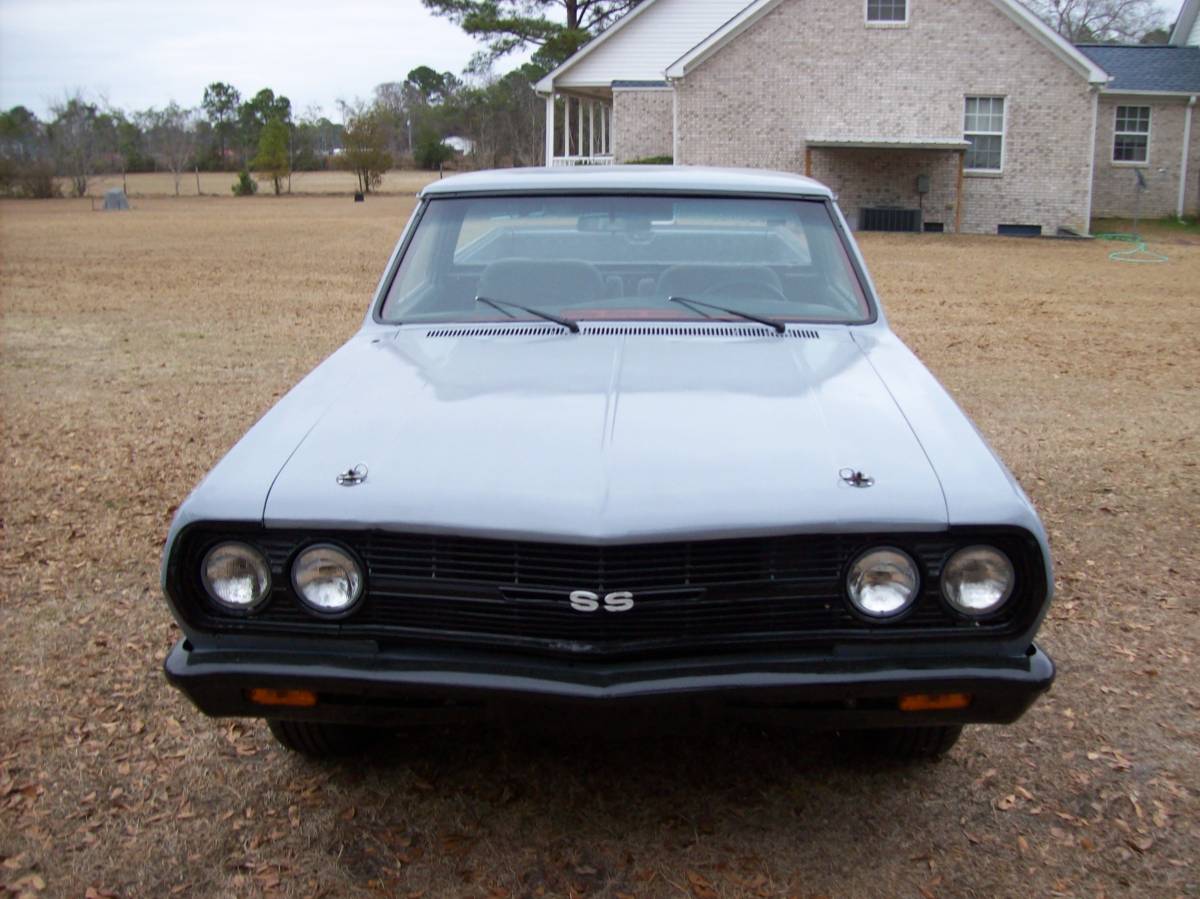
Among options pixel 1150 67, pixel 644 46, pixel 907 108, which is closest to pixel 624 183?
pixel 907 108

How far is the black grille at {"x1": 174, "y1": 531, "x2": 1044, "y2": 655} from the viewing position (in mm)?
2645

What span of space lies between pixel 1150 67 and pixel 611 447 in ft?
103

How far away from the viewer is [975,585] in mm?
2705

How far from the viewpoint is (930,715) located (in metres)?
2.76

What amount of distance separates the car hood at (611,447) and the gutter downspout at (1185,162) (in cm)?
2904

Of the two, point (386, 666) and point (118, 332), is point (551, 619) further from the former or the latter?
point (118, 332)

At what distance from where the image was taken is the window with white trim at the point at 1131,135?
28594 millimetres

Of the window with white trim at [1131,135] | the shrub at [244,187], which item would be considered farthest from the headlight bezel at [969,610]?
the shrub at [244,187]

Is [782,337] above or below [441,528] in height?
above

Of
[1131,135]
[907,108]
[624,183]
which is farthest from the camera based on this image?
[1131,135]

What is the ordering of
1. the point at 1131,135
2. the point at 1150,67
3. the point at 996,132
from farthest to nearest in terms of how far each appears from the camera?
the point at 1150,67 → the point at 1131,135 → the point at 996,132

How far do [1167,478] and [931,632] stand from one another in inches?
173

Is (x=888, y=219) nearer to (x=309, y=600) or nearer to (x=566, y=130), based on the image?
(x=566, y=130)

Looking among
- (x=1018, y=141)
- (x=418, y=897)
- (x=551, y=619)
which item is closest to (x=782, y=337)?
(x=551, y=619)
